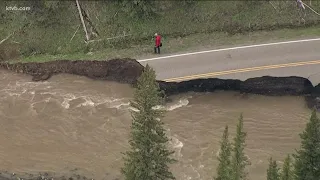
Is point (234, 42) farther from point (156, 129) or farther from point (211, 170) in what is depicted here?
point (156, 129)

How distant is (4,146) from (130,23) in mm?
10627

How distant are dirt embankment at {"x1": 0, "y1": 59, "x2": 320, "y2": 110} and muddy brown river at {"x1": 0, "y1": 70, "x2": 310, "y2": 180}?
1.21ft

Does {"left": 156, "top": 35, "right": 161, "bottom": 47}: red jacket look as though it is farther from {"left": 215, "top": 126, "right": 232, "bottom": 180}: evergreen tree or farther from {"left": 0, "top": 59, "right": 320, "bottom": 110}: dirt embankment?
{"left": 215, "top": 126, "right": 232, "bottom": 180}: evergreen tree

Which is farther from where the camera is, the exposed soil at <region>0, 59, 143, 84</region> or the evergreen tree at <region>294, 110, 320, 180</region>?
the exposed soil at <region>0, 59, 143, 84</region>

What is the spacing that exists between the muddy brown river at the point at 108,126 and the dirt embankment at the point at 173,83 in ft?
1.21

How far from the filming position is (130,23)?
2866cm

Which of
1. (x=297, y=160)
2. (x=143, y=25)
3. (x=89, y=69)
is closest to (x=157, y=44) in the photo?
(x=143, y=25)

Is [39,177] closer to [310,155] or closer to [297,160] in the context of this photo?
[297,160]

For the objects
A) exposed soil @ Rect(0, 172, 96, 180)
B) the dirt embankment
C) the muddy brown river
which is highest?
the dirt embankment

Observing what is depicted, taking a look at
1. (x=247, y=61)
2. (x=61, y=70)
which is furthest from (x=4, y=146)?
(x=247, y=61)

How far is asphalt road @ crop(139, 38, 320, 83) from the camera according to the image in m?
24.8

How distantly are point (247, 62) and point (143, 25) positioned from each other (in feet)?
22.8

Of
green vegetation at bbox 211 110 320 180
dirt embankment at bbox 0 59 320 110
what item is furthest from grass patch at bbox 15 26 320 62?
green vegetation at bbox 211 110 320 180

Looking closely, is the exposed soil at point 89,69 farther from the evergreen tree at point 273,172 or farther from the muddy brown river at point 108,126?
the evergreen tree at point 273,172
